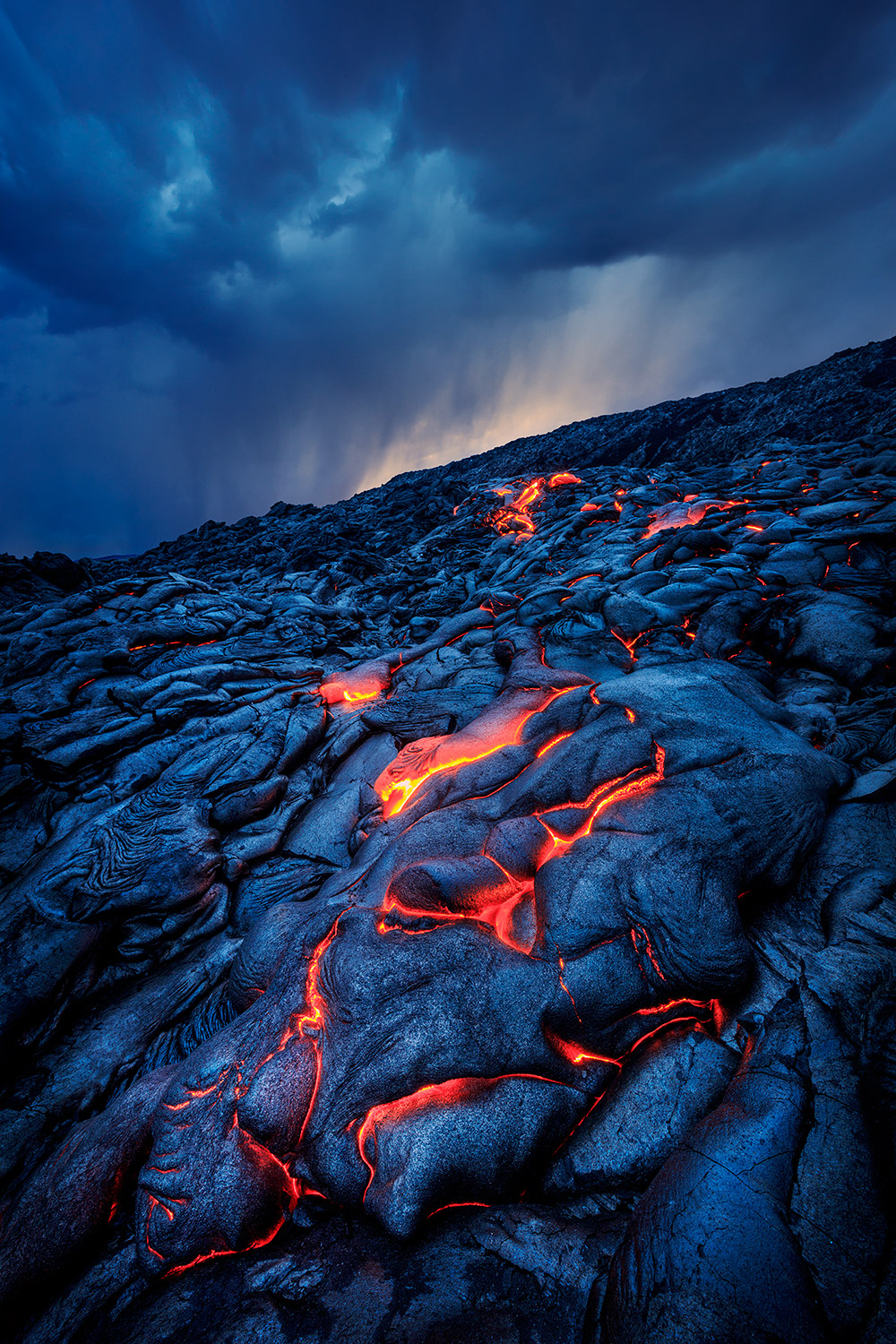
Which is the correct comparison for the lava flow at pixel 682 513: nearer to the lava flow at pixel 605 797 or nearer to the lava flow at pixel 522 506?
the lava flow at pixel 522 506

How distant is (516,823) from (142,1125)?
5073 millimetres

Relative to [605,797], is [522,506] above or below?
above

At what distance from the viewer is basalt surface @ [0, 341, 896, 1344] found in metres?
2.98

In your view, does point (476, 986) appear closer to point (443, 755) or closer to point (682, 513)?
point (443, 755)

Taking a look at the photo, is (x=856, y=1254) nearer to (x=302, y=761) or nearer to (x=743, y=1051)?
(x=743, y=1051)

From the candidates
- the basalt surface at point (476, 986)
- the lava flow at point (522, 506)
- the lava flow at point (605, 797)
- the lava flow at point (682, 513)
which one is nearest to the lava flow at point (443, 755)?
the basalt surface at point (476, 986)

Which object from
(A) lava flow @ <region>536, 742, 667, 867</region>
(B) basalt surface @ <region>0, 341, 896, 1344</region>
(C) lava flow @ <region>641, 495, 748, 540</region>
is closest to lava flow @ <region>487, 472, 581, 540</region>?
(C) lava flow @ <region>641, 495, 748, 540</region>

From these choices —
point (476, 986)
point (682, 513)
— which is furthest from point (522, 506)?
point (476, 986)

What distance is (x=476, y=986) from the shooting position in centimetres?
435

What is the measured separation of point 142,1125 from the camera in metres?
4.46

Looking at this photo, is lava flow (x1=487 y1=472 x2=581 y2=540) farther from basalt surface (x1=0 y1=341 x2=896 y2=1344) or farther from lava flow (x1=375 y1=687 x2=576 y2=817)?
lava flow (x1=375 y1=687 x2=576 y2=817)

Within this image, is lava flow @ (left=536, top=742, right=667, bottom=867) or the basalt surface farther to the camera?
lava flow @ (left=536, top=742, right=667, bottom=867)

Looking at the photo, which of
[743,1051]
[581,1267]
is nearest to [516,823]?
[743,1051]

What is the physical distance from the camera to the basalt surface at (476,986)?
298cm
